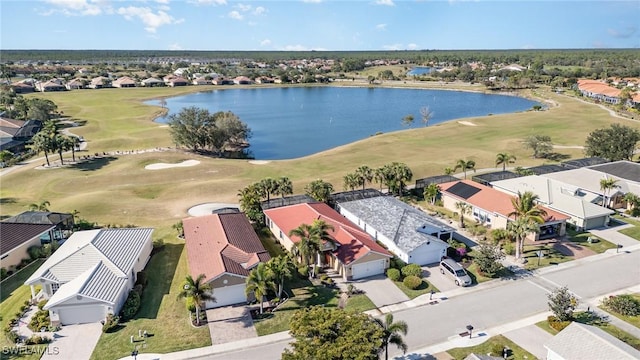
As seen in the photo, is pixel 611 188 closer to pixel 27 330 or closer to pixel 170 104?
pixel 27 330

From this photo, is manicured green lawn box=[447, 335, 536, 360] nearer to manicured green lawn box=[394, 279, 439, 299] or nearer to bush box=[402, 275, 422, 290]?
manicured green lawn box=[394, 279, 439, 299]

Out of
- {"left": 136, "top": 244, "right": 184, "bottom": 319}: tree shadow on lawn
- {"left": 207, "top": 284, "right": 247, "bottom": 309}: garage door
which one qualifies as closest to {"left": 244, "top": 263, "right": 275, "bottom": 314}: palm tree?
{"left": 207, "top": 284, "right": 247, "bottom": 309}: garage door

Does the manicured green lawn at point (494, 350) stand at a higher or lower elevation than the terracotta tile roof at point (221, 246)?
lower

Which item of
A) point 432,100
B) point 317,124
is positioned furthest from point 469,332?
point 432,100

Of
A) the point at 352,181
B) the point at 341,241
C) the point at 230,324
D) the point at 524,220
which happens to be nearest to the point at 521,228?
the point at 524,220

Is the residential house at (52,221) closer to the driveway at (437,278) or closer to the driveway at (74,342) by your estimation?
the driveway at (74,342)

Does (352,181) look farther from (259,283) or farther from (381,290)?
(259,283)

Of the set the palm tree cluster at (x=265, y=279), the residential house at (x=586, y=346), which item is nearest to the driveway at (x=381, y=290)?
the palm tree cluster at (x=265, y=279)
